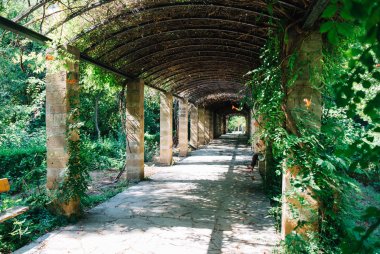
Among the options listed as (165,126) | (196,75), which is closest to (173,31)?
(196,75)

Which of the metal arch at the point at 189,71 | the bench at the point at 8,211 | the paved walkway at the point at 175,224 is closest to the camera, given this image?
the bench at the point at 8,211

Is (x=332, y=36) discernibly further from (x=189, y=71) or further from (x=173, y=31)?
(x=189, y=71)

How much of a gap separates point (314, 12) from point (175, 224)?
4063 millimetres

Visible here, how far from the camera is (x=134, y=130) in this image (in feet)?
30.3

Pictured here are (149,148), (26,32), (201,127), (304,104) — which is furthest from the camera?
(201,127)

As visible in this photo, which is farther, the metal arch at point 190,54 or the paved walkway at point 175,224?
the metal arch at point 190,54

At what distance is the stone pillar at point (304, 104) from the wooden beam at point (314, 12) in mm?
159

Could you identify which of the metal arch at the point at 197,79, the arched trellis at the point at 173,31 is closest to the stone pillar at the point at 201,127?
the metal arch at the point at 197,79

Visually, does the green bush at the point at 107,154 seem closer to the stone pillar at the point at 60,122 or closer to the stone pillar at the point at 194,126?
the stone pillar at the point at 60,122

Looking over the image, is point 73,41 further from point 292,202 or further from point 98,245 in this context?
point 292,202

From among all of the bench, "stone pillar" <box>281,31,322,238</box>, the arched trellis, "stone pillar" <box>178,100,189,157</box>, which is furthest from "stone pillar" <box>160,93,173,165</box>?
"stone pillar" <box>281,31,322,238</box>

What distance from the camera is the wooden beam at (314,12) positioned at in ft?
10.3

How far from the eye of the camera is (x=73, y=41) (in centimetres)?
549

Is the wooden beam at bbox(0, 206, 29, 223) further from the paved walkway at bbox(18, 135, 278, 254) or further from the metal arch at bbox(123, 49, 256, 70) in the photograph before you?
the metal arch at bbox(123, 49, 256, 70)
